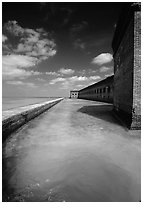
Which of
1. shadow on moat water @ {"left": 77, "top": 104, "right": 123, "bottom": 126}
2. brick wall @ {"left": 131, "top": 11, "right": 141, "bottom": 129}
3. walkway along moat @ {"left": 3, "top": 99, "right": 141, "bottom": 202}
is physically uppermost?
brick wall @ {"left": 131, "top": 11, "right": 141, "bottom": 129}

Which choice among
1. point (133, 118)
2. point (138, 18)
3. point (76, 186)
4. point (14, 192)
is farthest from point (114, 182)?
point (138, 18)

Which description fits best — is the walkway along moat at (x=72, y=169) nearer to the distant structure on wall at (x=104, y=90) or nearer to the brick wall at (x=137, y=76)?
the brick wall at (x=137, y=76)

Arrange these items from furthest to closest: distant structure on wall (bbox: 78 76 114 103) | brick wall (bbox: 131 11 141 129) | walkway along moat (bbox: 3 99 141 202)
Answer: distant structure on wall (bbox: 78 76 114 103) → brick wall (bbox: 131 11 141 129) → walkway along moat (bbox: 3 99 141 202)

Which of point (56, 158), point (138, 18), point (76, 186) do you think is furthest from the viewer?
point (138, 18)

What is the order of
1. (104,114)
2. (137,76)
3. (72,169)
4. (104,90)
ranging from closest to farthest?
1. (72,169)
2. (137,76)
3. (104,114)
4. (104,90)

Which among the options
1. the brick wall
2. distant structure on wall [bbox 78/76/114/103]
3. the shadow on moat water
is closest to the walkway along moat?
the brick wall

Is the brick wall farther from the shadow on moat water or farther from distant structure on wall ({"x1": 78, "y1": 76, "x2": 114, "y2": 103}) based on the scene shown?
distant structure on wall ({"x1": 78, "y1": 76, "x2": 114, "y2": 103})

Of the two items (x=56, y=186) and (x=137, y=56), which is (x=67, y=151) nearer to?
(x=56, y=186)

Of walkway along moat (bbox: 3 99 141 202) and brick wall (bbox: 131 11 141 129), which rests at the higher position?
brick wall (bbox: 131 11 141 129)

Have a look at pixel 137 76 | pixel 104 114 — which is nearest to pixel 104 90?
pixel 104 114

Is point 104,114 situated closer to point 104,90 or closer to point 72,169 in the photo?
point 72,169

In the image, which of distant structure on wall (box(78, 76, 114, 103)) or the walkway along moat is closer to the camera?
the walkway along moat

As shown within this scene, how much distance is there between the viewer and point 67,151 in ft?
9.34

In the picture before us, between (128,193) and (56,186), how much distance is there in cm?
109
